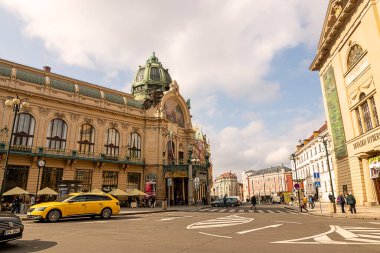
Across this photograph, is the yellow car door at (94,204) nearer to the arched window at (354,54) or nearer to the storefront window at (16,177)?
the storefront window at (16,177)

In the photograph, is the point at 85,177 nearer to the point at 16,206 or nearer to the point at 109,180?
the point at 109,180

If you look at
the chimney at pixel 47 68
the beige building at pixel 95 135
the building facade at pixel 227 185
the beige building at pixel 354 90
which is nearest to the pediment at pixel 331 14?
the beige building at pixel 354 90

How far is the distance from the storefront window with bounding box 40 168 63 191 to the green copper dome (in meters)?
19.4

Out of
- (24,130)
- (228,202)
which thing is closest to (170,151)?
(228,202)

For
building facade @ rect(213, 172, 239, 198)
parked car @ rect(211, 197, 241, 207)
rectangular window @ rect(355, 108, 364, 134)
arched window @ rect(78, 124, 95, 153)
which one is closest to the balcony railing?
arched window @ rect(78, 124, 95, 153)

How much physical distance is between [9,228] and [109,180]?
30486 mm

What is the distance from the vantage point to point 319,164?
53500mm

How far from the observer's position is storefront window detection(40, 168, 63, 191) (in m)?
30.7

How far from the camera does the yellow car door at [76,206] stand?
1522cm

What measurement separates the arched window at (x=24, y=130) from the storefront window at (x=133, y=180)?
45.7 ft

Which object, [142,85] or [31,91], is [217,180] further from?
[31,91]

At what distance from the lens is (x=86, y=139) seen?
35.4 meters

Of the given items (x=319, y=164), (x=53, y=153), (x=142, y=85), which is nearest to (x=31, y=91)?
(x=53, y=153)

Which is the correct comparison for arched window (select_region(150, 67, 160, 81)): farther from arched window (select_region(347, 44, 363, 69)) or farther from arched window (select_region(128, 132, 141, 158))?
arched window (select_region(347, 44, 363, 69))
